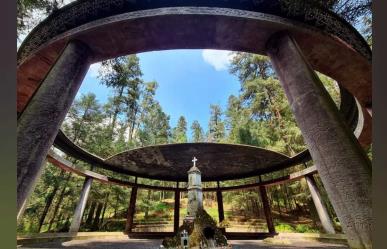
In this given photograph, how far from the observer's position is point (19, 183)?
3648mm

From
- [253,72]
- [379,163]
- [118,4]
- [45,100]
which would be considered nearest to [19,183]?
[45,100]

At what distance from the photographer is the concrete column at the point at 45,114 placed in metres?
3.87

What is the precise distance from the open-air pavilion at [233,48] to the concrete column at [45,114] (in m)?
0.02

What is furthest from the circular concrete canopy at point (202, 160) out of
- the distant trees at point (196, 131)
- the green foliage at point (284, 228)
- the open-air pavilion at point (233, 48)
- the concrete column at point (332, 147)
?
the distant trees at point (196, 131)

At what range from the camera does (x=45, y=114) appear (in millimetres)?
4316

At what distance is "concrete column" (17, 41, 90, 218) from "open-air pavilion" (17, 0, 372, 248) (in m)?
0.02

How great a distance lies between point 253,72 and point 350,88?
75.6 feet

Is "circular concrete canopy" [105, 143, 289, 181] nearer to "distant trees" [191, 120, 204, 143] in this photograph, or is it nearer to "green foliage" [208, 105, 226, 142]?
"green foliage" [208, 105, 226, 142]

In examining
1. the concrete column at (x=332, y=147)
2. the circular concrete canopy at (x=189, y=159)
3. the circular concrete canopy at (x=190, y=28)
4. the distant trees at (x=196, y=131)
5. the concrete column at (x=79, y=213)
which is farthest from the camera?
the distant trees at (x=196, y=131)

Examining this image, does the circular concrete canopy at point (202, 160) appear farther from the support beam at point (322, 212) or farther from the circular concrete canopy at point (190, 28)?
the circular concrete canopy at point (190, 28)

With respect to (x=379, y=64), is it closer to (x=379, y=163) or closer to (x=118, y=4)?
(x=379, y=163)

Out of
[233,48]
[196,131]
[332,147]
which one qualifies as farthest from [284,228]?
[196,131]

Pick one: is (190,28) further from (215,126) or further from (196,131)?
(196,131)

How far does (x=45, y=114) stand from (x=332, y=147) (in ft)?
16.3
